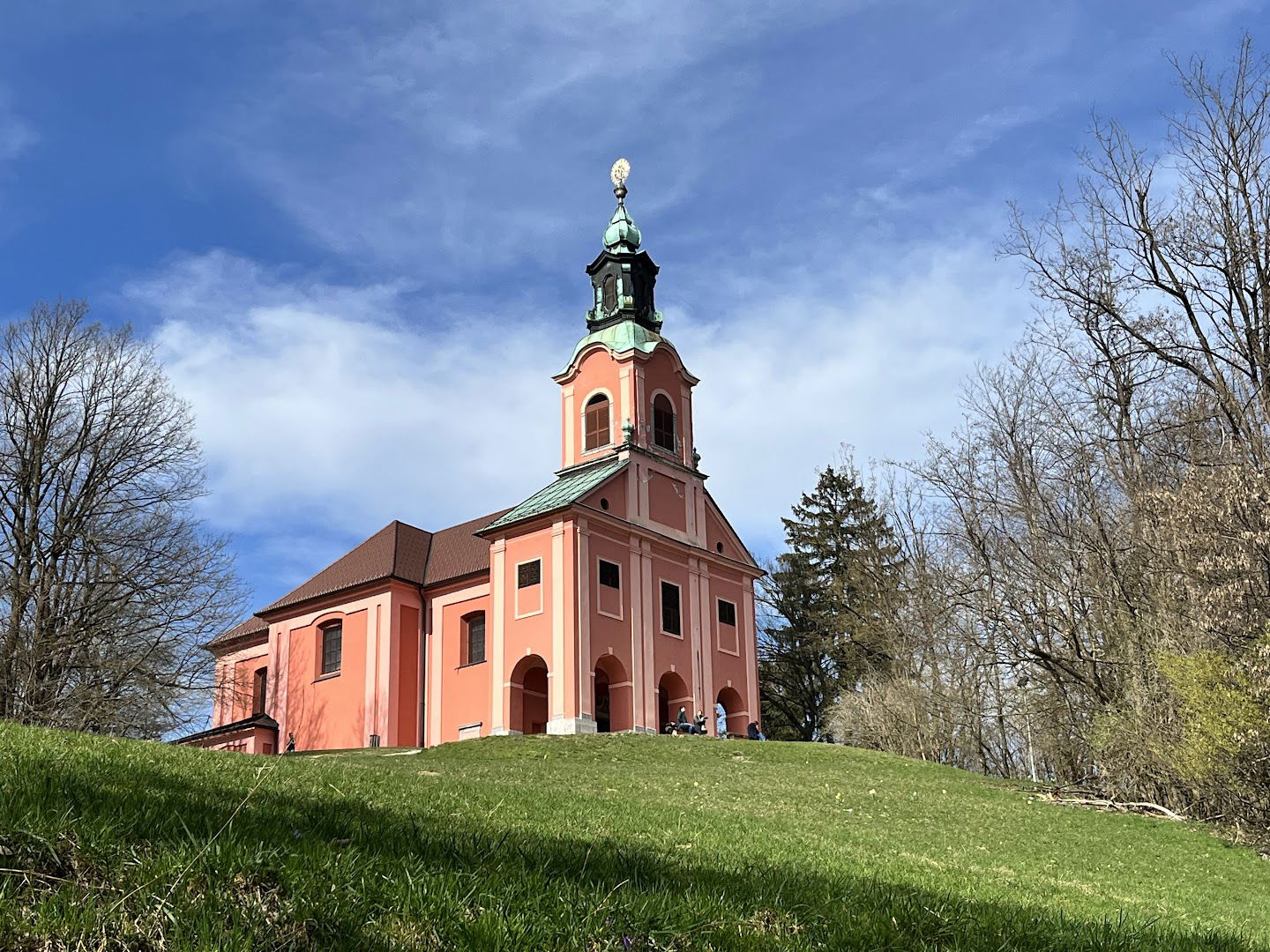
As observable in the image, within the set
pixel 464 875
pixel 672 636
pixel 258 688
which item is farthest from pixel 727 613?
pixel 464 875

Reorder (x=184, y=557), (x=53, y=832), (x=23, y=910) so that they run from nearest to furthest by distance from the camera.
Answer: (x=23, y=910)
(x=53, y=832)
(x=184, y=557)

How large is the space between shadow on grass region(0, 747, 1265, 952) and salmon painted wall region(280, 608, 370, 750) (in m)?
30.4

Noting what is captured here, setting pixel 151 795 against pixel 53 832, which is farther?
pixel 151 795

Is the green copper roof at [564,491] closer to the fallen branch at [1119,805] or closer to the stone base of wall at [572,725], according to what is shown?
the stone base of wall at [572,725]

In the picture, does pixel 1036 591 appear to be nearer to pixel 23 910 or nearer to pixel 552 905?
pixel 552 905

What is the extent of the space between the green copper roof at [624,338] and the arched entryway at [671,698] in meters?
10.9

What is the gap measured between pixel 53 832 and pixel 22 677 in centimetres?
2406

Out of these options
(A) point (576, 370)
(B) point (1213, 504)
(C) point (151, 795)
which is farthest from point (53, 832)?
(A) point (576, 370)

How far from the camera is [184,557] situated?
93.6 feet

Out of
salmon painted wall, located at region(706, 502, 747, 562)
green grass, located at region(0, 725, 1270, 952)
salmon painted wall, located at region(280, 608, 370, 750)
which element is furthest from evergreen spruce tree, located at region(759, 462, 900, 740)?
green grass, located at region(0, 725, 1270, 952)

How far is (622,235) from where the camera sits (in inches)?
1699

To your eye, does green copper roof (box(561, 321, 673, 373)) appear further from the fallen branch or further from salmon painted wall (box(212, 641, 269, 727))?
the fallen branch

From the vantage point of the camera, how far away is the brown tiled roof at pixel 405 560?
126 feet

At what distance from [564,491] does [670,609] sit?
5029mm
